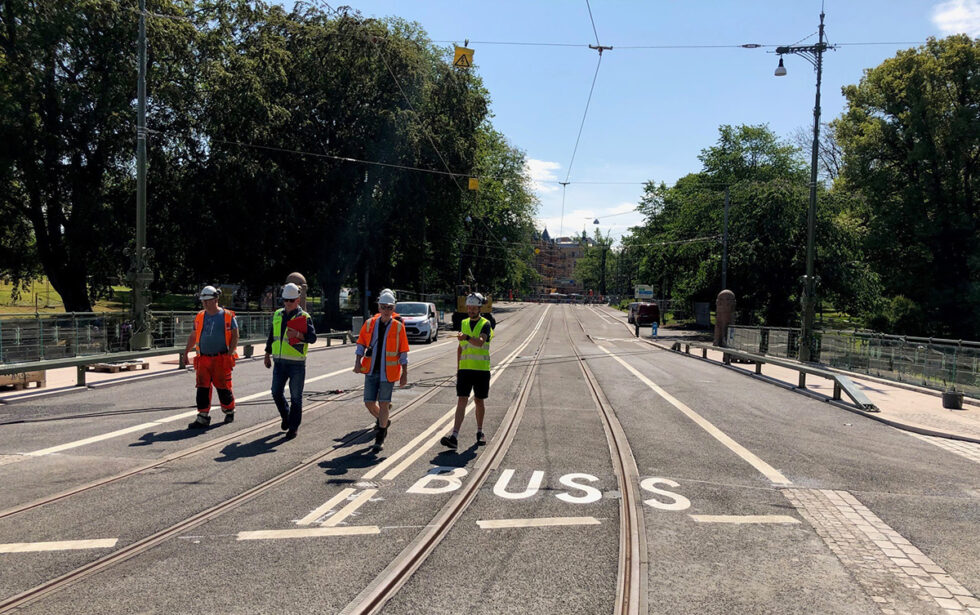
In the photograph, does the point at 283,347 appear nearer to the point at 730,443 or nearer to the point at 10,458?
the point at 10,458

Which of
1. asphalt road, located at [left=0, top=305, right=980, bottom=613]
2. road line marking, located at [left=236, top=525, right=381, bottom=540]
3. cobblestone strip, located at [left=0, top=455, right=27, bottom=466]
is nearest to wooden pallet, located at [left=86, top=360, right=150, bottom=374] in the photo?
asphalt road, located at [left=0, top=305, right=980, bottom=613]

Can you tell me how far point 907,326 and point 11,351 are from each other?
42.8 metres

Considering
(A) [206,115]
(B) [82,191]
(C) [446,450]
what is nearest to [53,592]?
(C) [446,450]

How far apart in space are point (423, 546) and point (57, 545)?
97.4 inches

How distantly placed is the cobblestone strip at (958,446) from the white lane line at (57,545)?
389 inches

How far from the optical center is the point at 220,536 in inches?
189

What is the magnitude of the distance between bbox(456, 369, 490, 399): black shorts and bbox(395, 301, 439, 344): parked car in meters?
22.6

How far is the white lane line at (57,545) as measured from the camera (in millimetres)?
4445

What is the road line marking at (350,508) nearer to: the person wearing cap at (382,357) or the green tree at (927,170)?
the person wearing cap at (382,357)

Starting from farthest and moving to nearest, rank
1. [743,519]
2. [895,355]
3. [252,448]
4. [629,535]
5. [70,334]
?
[895,355]
[70,334]
[252,448]
[743,519]
[629,535]

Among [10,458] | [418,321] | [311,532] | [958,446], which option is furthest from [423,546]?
[418,321]

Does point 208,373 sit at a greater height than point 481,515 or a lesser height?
greater

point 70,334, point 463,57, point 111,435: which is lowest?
point 111,435

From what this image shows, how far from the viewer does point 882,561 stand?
15.6 feet
